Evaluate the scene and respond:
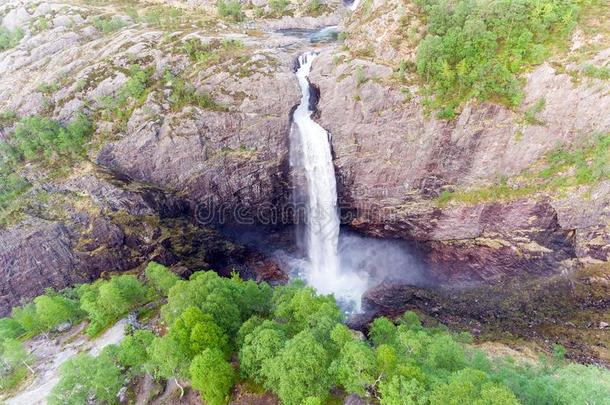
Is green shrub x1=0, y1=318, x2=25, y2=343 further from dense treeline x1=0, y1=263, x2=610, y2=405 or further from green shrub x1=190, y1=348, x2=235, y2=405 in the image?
green shrub x1=190, y1=348, x2=235, y2=405

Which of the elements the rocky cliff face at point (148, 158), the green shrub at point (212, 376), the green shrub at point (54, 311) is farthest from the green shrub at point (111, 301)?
the green shrub at point (212, 376)

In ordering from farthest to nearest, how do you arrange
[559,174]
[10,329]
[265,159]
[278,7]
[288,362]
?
[278,7], [265,159], [559,174], [10,329], [288,362]

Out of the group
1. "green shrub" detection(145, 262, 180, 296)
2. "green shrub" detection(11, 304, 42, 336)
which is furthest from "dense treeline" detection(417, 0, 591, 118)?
"green shrub" detection(11, 304, 42, 336)

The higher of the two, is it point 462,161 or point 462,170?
point 462,161

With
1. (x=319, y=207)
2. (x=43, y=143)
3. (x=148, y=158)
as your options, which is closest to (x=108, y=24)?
(x=43, y=143)

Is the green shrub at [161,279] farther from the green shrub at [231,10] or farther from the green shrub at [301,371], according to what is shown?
the green shrub at [231,10]

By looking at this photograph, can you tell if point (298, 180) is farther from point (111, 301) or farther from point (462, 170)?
point (111, 301)

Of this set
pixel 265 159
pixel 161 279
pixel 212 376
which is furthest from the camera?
pixel 265 159
